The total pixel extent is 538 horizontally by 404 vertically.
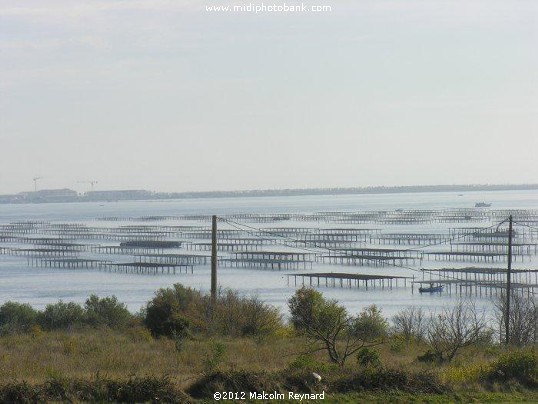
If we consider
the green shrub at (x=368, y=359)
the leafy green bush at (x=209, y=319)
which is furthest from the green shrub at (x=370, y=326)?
the green shrub at (x=368, y=359)

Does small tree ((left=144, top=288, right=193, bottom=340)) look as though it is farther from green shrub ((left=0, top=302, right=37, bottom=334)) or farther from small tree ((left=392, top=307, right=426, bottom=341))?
green shrub ((left=0, top=302, right=37, bottom=334))

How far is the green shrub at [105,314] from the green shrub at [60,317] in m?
0.32

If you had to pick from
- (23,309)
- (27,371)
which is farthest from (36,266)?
(27,371)

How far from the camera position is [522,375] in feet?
33.8

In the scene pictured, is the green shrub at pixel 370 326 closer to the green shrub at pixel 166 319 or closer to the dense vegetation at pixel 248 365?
the dense vegetation at pixel 248 365

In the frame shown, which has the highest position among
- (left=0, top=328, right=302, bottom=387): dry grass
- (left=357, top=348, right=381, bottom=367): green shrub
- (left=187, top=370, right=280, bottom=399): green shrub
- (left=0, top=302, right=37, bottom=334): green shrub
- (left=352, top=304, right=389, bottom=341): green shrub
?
(left=187, top=370, right=280, bottom=399): green shrub

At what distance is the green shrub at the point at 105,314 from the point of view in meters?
23.9

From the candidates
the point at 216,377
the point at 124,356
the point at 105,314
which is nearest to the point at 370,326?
the point at 105,314

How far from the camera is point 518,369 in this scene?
10.3m

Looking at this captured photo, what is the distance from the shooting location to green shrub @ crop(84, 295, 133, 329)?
2392 centimetres

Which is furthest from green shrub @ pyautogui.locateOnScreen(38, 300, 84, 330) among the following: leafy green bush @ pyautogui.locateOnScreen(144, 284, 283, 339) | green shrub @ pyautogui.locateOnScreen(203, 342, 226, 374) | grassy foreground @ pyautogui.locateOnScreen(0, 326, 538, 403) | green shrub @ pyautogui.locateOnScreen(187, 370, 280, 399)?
green shrub @ pyautogui.locateOnScreen(187, 370, 280, 399)

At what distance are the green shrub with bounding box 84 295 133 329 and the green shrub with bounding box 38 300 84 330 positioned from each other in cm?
32

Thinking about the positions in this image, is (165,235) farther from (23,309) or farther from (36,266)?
(23,309)

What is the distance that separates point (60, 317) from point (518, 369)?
1636 centimetres
